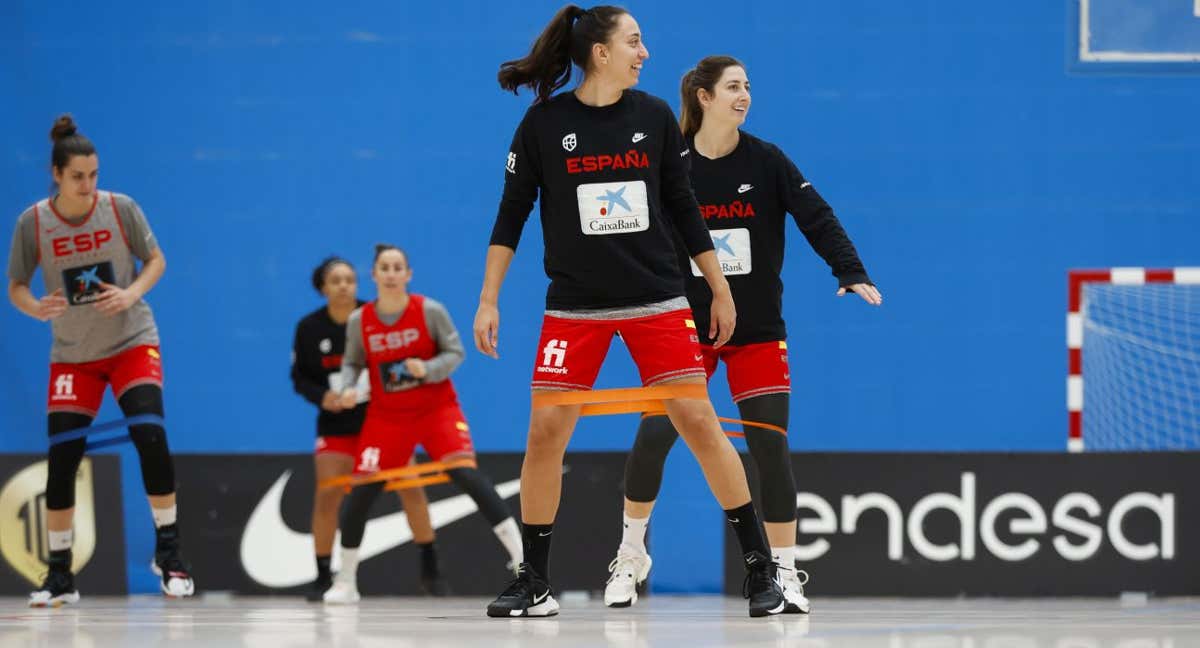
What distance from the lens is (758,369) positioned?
5012 millimetres

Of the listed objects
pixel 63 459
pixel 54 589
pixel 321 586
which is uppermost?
pixel 63 459

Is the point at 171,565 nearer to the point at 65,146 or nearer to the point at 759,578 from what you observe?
the point at 65,146

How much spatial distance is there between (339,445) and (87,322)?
2.01 m

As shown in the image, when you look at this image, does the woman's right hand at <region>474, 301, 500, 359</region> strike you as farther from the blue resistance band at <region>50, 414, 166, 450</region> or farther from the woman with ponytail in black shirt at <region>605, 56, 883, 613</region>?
the blue resistance band at <region>50, 414, 166, 450</region>

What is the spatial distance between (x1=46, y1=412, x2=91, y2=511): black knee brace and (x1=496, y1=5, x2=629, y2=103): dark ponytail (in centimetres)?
239

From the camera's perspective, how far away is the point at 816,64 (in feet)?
27.3

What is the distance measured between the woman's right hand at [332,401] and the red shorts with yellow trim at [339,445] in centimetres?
17

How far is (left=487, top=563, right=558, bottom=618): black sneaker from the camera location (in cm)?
447

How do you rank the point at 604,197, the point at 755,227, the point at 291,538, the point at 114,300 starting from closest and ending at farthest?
the point at 604,197
the point at 755,227
the point at 114,300
the point at 291,538

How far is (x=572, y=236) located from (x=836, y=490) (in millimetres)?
3611

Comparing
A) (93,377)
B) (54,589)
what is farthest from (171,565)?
(93,377)

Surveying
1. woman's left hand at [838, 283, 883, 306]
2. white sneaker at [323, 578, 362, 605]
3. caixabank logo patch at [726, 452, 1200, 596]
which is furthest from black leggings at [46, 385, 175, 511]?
caixabank logo patch at [726, 452, 1200, 596]

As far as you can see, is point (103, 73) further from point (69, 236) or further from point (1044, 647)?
point (1044, 647)

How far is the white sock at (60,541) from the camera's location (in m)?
5.87
